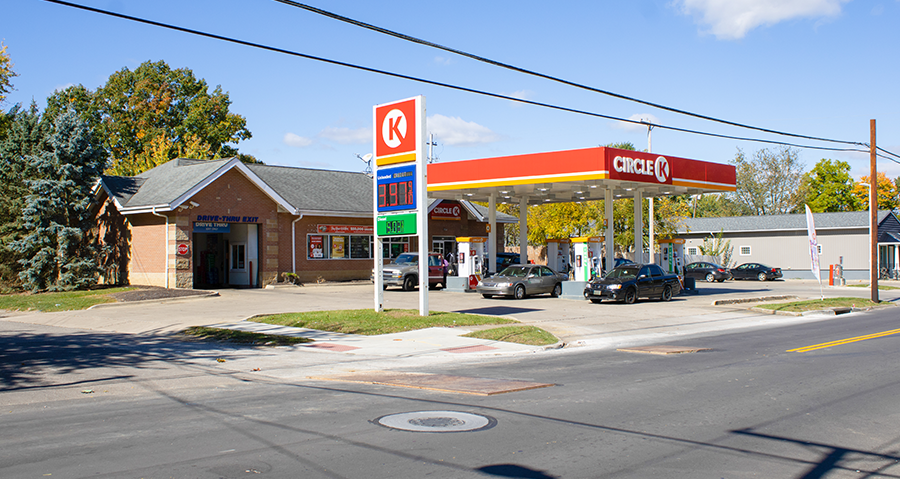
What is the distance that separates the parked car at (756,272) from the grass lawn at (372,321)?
34.8m

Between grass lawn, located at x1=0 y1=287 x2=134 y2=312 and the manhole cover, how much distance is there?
1979 centimetres

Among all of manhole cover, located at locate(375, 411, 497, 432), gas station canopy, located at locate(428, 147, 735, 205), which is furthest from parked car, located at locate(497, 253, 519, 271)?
manhole cover, located at locate(375, 411, 497, 432)

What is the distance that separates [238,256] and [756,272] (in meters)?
34.5

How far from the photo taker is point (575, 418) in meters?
7.71

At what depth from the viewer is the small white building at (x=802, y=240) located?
161 feet

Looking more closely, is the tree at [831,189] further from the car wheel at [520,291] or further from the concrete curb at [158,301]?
the concrete curb at [158,301]

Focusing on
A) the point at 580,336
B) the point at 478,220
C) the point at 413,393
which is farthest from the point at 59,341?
the point at 478,220

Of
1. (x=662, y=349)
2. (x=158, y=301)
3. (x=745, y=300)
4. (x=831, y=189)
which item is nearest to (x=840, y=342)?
(x=662, y=349)

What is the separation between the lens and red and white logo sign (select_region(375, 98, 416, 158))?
18531 millimetres

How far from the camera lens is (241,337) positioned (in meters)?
16.1

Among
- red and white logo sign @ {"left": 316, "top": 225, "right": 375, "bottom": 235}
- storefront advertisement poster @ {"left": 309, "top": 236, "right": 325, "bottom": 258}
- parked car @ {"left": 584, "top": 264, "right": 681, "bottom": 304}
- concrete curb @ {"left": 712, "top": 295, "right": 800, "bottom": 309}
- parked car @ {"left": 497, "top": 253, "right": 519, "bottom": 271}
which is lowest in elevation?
concrete curb @ {"left": 712, "top": 295, "right": 800, "bottom": 309}

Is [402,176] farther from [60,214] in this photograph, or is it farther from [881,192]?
[881,192]

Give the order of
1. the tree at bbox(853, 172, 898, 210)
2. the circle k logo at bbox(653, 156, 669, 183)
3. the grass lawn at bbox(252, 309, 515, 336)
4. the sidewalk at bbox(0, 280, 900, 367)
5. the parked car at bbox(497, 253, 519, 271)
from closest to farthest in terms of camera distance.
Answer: the sidewalk at bbox(0, 280, 900, 367) → the grass lawn at bbox(252, 309, 515, 336) → the circle k logo at bbox(653, 156, 669, 183) → the parked car at bbox(497, 253, 519, 271) → the tree at bbox(853, 172, 898, 210)

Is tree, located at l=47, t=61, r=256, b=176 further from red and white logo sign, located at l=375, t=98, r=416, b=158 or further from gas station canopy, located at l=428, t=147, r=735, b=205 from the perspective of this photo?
red and white logo sign, located at l=375, t=98, r=416, b=158
